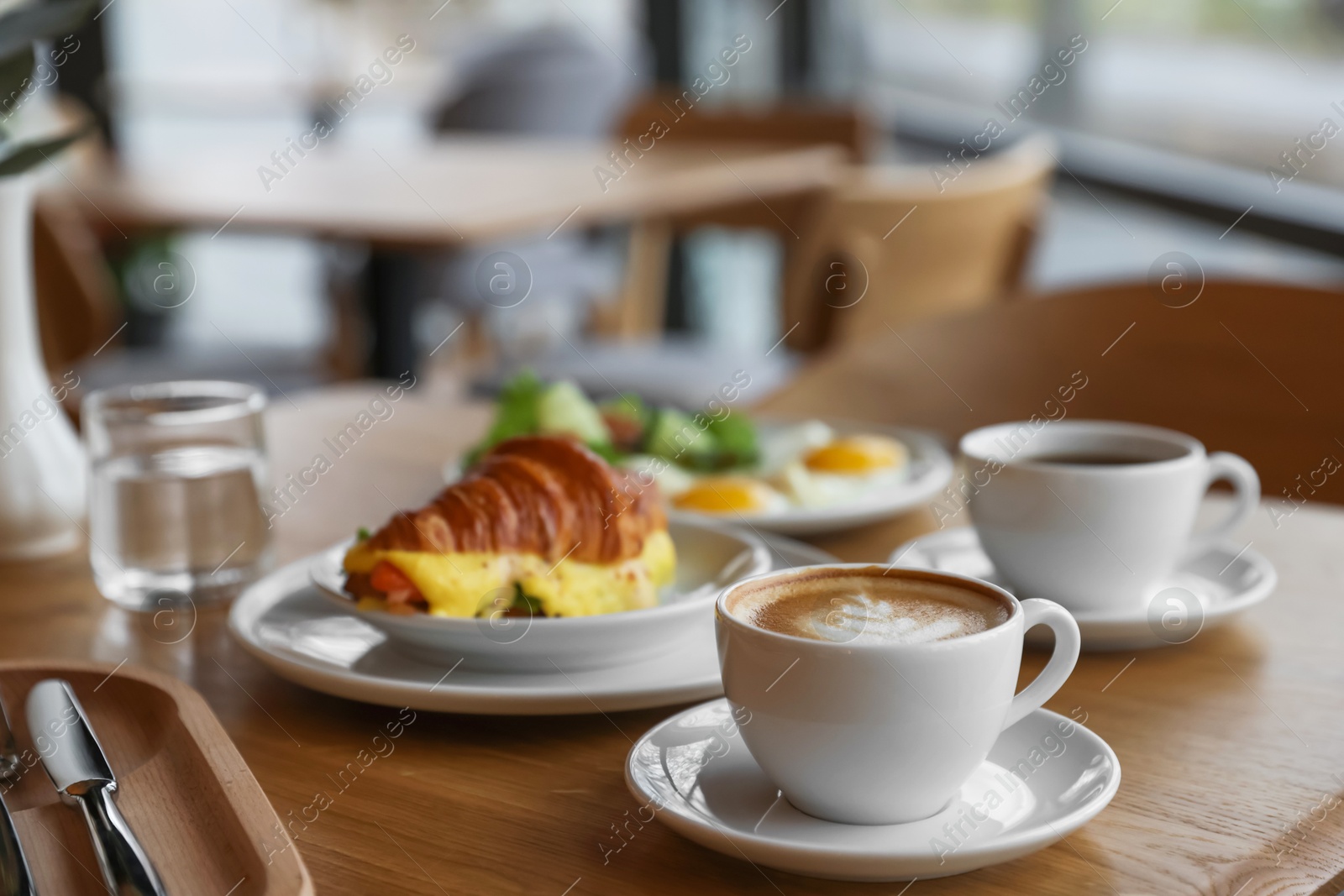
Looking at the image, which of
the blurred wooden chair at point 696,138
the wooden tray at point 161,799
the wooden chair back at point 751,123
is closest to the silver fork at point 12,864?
the wooden tray at point 161,799

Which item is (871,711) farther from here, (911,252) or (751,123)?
(751,123)

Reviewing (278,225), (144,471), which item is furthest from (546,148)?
(144,471)

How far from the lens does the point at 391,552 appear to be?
731 mm

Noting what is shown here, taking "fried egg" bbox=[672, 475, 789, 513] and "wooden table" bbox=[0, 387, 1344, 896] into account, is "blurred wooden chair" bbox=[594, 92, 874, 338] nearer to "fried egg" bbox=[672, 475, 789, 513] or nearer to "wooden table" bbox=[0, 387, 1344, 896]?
"fried egg" bbox=[672, 475, 789, 513]

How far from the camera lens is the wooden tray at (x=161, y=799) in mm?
520

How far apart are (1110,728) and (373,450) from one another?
30.3 inches

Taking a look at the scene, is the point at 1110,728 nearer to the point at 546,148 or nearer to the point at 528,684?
the point at 528,684

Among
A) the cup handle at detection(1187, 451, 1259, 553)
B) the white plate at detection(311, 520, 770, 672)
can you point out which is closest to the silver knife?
the white plate at detection(311, 520, 770, 672)

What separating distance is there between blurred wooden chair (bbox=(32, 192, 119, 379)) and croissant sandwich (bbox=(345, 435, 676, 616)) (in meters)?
1.96

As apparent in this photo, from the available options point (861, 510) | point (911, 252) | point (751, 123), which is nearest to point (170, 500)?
point (861, 510)

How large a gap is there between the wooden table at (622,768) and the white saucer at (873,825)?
16mm

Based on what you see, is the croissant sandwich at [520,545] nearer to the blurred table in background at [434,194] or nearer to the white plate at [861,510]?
the white plate at [861,510]

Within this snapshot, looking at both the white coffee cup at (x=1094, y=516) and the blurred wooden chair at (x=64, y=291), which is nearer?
the white coffee cup at (x=1094, y=516)

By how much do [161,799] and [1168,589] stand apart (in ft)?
1.90
